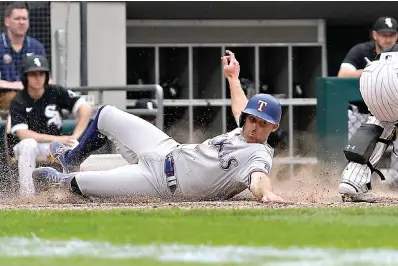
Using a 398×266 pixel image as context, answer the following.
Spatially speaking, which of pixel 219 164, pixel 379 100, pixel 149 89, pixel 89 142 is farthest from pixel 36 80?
pixel 379 100

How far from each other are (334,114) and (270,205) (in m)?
4.42

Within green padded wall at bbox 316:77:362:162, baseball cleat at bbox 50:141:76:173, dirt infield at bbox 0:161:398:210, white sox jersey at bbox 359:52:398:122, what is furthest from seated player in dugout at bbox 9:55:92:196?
white sox jersey at bbox 359:52:398:122

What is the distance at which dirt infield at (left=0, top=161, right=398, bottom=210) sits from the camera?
8.98 m

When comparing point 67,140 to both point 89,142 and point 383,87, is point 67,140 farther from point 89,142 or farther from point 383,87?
point 383,87

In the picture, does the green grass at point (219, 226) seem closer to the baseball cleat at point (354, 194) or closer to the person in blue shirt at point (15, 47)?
the baseball cleat at point (354, 194)

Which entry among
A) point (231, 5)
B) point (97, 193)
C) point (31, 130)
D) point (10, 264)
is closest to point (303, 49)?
point (231, 5)

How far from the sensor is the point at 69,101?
12133 millimetres

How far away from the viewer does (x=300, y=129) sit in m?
16.7

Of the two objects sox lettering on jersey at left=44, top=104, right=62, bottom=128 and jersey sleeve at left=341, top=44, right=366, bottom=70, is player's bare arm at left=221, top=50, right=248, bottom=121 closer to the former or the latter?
sox lettering on jersey at left=44, top=104, right=62, bottom=128

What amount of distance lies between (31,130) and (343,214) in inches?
189

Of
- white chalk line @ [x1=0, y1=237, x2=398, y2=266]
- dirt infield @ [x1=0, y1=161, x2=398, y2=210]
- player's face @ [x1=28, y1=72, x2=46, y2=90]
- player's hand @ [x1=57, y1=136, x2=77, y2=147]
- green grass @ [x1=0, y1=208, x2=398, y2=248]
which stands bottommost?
dirt infield @ [x1=0, y1=161, x2=398, y2=210]

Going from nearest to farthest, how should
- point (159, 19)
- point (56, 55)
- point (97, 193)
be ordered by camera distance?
point (97, 193) < point (56, 55) < point (159, 19)

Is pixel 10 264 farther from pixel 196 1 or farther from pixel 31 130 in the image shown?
pixel 196 1

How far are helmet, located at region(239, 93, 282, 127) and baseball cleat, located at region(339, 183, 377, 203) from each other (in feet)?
2.54
